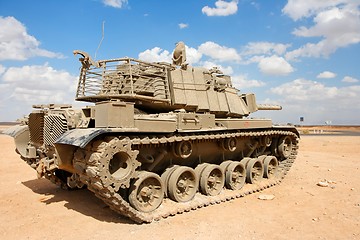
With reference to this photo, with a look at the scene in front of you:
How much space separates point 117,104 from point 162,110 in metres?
2.81

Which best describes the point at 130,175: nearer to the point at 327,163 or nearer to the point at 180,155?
the point at 180,155

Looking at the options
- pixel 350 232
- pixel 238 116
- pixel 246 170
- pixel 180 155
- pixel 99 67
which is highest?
pixel 99 67

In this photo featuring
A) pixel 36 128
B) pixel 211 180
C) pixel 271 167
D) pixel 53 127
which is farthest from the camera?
pixel 271 167

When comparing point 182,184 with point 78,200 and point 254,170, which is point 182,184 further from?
point 254,170

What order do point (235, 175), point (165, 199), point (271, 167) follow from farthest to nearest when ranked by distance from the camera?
1. point (271, 167)
2. point (235, 175)
3. point (165, 199)

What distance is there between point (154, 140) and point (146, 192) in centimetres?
134

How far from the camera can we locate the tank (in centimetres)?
689

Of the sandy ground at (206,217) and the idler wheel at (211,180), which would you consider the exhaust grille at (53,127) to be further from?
the idler wheel at (211,180)

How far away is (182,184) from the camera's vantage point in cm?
871

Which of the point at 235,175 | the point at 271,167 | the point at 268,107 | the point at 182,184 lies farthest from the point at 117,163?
the point at 268,107

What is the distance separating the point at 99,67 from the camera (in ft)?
29.5

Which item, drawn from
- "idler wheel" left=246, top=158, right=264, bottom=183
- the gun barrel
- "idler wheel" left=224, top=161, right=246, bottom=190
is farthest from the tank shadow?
the gun barrel

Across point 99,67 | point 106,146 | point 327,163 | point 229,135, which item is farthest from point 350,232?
point 327,163

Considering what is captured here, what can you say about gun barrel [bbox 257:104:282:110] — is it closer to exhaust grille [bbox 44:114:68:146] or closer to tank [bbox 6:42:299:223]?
tank [bbox 6:42:299:223]
